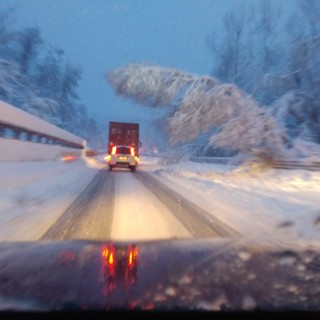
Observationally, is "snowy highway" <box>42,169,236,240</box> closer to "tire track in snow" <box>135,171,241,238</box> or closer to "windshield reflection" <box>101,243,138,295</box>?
"tire track in snow" <box>135,171,241,238</box>

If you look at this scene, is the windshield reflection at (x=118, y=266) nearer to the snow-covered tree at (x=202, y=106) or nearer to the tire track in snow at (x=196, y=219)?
the tire track in snow at (x=196, y=219)

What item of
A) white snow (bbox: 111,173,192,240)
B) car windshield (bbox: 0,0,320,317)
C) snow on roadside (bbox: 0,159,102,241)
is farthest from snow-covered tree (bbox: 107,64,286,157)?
white snow (bbox: 111,173,192,240)

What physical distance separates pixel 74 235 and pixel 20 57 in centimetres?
5003

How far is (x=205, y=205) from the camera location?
11.3 m

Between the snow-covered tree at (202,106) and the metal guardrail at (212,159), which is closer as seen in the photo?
the snow-covered tree at (202,106)

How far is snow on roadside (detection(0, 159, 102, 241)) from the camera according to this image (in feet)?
24.3

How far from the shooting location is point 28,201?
35.8 ft

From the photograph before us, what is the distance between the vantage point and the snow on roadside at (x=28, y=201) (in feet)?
24.3

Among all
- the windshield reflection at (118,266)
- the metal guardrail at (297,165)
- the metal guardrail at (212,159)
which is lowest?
the metal guardrail at (212,159)

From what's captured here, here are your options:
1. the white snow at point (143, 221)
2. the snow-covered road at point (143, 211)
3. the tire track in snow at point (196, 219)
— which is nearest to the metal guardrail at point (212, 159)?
the snow-covered road at point (143, 211)

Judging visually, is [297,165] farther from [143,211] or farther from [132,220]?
[132,220]

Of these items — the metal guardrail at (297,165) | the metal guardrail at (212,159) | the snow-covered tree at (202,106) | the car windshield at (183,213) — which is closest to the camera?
the car windshield at (183,213)

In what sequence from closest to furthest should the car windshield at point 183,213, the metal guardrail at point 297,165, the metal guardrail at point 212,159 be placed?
the car windshield at point 183,213 < the metal guardrail at point 297,165 < the metal guardrail at point 212,159

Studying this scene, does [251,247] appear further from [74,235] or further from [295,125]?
[295,125]
